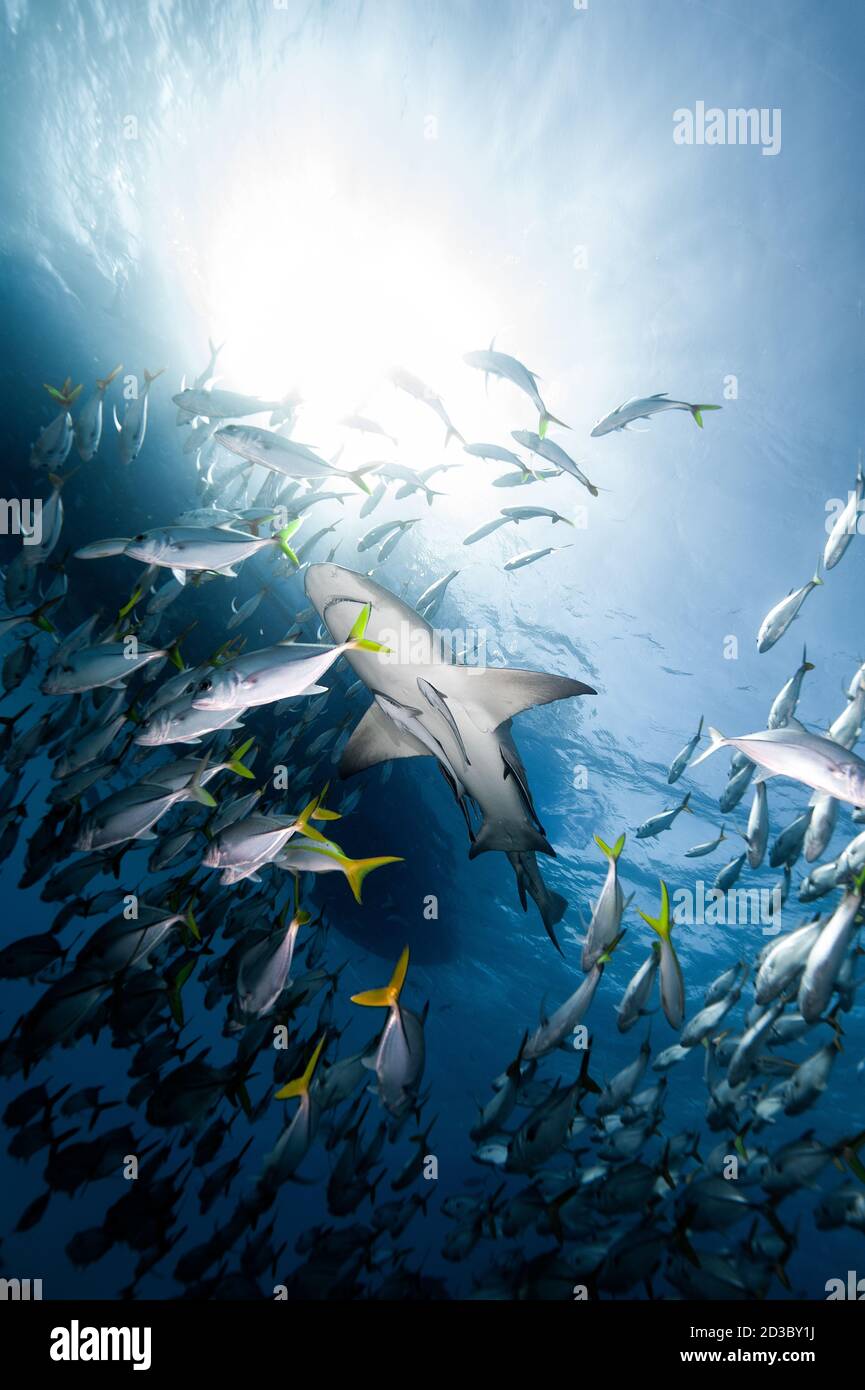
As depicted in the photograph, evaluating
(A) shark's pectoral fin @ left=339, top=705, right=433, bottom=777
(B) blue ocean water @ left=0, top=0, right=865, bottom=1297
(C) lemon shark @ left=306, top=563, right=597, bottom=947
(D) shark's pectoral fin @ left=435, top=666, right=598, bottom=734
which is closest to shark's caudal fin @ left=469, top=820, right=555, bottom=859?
(C) lemon shark @ left=306, top=563, right=597, bottom=947

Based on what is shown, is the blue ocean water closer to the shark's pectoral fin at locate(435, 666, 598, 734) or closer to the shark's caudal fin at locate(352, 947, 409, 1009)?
the shark's caudal fin at locate(352, 947, 409, 1009)

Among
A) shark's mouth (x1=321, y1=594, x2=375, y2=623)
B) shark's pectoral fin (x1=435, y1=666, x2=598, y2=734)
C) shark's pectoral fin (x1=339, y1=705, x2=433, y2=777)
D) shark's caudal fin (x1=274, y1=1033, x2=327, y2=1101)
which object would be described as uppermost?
shark's mouth (x1=321, y1=594, x2=375, y2=623)

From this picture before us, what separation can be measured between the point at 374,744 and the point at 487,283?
10.1 metres

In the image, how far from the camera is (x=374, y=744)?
5391mm

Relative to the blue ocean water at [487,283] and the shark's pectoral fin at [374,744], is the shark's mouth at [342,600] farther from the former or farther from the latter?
the blue ocean water at [487,283]

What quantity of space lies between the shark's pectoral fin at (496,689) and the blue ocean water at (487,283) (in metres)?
5.04

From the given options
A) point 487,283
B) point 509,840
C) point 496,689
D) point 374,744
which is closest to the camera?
point 496,689

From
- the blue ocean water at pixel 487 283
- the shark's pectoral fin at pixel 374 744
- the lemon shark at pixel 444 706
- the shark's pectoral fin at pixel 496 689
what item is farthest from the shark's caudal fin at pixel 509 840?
the blue ocean water at pixel 487 283

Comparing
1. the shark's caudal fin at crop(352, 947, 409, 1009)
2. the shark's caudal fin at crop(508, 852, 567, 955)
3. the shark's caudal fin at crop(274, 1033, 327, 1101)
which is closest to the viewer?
the shark's caudal fin at crop(352, 947, 409, 1009)

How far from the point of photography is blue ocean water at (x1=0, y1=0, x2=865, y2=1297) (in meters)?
8.64

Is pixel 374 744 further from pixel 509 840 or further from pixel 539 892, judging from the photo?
pixel 539 892

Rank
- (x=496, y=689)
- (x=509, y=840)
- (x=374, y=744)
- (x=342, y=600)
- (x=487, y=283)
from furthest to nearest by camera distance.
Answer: (x=487, y=283) < (x=509, y=840) < (x=374, y=744) < (x=496, y=689) < (x=342, y=600)

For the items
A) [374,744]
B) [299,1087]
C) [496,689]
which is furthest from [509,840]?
[299,1087]
